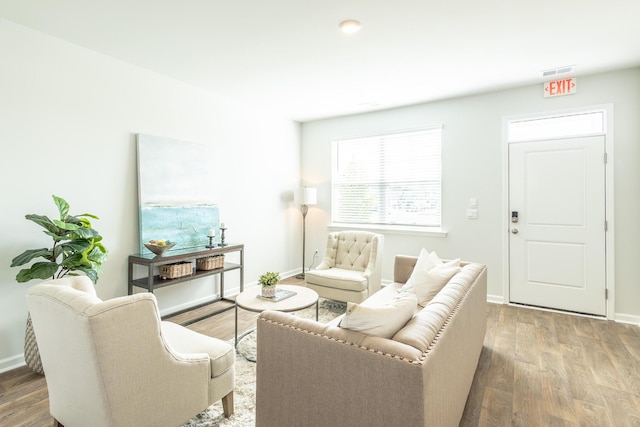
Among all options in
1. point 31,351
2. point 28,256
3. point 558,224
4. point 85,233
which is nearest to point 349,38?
point 85,233

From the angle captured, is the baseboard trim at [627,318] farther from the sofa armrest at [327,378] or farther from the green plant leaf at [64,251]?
the green plant leaf at [64,251]

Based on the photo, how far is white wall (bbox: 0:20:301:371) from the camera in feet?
8.34

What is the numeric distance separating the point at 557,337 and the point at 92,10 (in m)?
4.70

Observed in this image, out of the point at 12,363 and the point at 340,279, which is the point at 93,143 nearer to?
the point at 12,363

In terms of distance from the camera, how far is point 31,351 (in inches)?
95.3

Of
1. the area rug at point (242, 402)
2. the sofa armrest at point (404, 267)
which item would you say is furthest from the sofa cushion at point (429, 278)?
the area rug at point (242, 402)

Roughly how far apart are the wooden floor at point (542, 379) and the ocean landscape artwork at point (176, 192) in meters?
1.04

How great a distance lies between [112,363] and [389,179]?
4183 mm

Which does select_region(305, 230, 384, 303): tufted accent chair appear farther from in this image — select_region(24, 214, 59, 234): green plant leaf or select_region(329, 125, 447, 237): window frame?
select_region(24, 214, 59, 234): green plant leaf

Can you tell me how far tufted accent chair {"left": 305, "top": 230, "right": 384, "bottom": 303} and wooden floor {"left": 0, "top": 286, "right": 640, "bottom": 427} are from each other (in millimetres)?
914

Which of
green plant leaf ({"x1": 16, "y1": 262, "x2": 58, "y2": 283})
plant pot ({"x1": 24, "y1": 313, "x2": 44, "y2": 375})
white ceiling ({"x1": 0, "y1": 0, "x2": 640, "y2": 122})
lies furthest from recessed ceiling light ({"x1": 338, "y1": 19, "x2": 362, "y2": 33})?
plant pot ({"x1": 24, "y1": 313, "x2": 44, "y2": 375})

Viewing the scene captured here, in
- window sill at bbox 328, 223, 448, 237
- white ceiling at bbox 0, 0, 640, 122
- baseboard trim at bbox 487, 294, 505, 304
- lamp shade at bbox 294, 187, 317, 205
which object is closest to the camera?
white ceiling at bbox 0, 0, 640, 122

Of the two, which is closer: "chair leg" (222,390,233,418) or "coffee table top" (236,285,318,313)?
"chair leg" (222,390,233,418)

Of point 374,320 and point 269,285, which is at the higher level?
point 374,320
